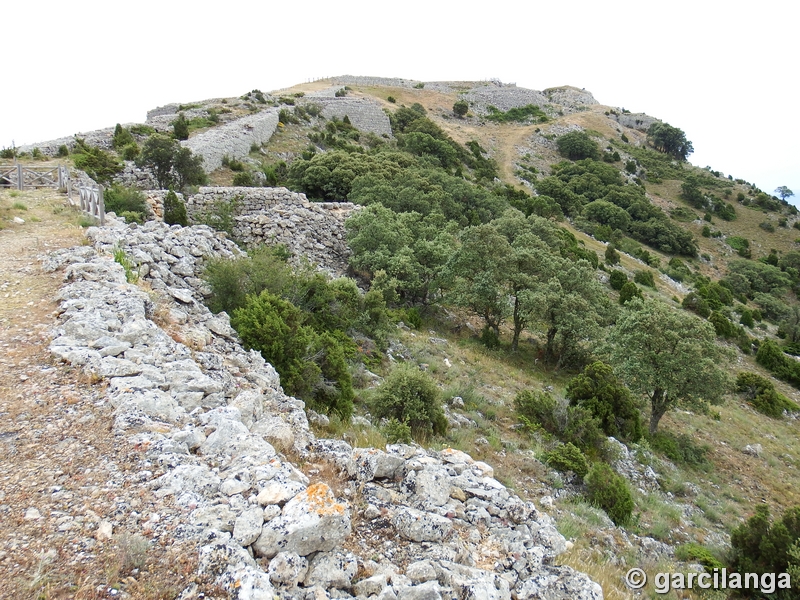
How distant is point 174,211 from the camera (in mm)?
17703

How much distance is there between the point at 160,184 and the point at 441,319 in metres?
15.5

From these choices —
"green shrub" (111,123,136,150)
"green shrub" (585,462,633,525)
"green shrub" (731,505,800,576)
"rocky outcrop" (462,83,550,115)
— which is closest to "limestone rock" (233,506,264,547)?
"green shrub" (585,462,633,525)

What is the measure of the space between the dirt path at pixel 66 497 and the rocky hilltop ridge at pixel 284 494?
0.17m

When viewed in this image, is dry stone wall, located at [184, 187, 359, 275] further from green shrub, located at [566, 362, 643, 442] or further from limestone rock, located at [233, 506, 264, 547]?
limestone rock, located at [233, 506, 264, 547]

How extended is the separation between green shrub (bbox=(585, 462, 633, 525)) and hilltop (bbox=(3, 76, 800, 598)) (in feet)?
0.53

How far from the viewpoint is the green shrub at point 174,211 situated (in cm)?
1762

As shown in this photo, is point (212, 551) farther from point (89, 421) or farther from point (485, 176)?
point (485, 176)

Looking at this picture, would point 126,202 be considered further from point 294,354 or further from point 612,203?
point 612,203

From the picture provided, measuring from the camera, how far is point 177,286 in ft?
33.9

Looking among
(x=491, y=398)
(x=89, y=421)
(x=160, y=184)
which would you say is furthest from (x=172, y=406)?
(x=160, y=184)

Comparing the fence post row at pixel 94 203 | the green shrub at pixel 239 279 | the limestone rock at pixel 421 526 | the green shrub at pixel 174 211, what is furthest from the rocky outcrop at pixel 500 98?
the limestone rock at pixel 421 526

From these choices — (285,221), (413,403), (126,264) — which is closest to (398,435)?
(413,403)

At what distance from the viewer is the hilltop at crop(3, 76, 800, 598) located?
13.7ft

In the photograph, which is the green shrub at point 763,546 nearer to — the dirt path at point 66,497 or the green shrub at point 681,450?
the green shrub at point 681,450
